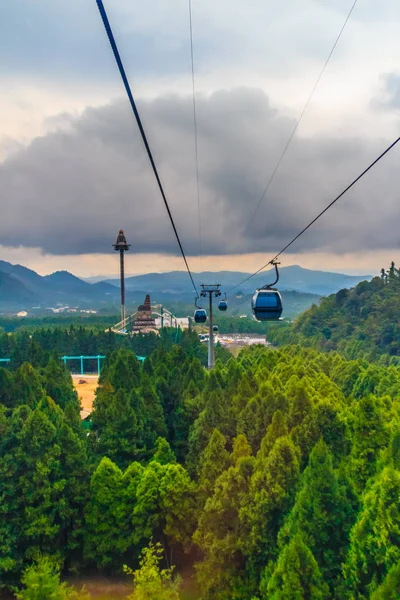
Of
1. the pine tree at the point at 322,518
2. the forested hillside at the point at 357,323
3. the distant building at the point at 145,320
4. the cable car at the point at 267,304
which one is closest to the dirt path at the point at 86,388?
the distant building at the point at 145,320

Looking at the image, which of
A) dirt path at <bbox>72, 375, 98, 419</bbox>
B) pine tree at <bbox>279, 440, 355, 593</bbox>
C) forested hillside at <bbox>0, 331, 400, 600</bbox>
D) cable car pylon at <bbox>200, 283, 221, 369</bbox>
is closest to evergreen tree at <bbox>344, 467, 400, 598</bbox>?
forested hillside at <bbox>0, 331, 400, 600</bbox>

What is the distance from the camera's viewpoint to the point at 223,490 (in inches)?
801

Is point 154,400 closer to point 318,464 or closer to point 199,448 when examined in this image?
point 199,448

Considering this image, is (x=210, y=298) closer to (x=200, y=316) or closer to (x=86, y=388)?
(x=200, y=316)

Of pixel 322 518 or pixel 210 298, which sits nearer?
pixel 322 518

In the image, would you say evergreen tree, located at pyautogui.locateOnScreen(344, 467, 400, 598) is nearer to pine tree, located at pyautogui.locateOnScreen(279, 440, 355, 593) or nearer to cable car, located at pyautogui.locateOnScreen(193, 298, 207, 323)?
pine tree, located at pyautogui.locateOnScreen(279, 440, 355, 593)

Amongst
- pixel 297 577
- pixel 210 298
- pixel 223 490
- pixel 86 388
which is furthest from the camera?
pixel 86 388

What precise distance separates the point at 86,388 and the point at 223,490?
4820 cm

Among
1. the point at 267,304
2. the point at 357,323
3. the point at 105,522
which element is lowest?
the point at 105,522

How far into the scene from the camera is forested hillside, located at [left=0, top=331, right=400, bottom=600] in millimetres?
16281

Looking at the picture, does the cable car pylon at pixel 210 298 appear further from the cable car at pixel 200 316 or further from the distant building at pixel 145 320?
the distant building at pixel 145 320

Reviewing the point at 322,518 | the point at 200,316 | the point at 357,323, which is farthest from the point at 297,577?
the point at 357,323

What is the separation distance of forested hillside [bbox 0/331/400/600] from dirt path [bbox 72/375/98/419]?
76.4 feet

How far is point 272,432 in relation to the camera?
21516 millimetres
